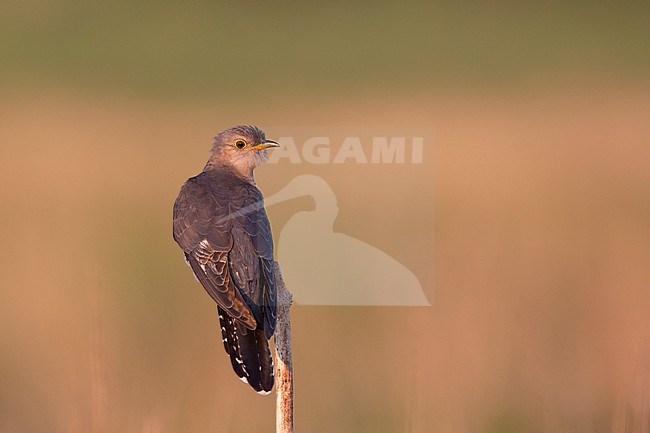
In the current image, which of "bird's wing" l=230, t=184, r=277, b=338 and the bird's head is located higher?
the bird's head

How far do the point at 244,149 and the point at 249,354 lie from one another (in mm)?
1476

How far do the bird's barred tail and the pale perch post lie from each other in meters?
0.07

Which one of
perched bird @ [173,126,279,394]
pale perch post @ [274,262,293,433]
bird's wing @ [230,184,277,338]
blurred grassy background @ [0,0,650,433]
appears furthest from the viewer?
blurred grassy background @ [0,0,650,433]

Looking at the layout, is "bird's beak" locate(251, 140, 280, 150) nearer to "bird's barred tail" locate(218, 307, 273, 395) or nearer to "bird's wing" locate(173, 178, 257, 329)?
"bird's wing" locate(173, 178, 257, 329)

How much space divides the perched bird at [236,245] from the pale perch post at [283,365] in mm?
65

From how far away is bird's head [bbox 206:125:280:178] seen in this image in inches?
191

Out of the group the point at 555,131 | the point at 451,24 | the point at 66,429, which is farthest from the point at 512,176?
the point at 451,24

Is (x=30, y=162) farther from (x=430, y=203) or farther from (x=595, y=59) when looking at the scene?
(x=595, y=59)

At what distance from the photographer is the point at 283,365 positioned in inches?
145

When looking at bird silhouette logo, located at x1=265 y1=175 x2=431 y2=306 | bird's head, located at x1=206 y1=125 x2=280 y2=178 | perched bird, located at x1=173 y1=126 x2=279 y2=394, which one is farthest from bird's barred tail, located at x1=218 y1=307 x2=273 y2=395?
bird silhouette logo, located at x1=265 y1=175 x2=431 y2=306

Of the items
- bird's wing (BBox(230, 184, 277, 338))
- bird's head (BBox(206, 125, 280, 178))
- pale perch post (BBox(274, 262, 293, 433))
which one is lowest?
pale perch post (BBox(274, 262, 293, 433))

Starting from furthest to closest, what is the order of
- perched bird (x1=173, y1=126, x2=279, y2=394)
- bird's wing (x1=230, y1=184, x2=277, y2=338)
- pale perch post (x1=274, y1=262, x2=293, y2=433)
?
1. bird's wing (x1=230, y1=184, x2=277, y2=338)
2. perched bird (x1=173, y1=126, x2=279, y2=394)
3. pale perch post (x1=274, y1=262, x2=293, y2=433)

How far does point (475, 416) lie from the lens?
5.43 meters

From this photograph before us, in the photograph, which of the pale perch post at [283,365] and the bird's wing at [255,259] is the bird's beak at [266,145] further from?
the pale perch post at [283,365]
